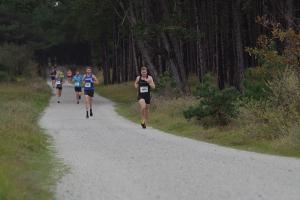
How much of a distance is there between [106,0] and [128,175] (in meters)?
28.7

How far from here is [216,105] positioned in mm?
18797

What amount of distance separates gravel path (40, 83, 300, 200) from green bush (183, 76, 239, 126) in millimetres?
A: 1887

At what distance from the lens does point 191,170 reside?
439 inches

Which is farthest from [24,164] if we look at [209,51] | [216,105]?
[209,51]

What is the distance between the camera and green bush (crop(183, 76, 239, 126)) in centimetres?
1859

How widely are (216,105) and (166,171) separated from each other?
7.98 m

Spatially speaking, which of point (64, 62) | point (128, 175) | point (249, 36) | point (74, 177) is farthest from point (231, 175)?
point (64, 62)

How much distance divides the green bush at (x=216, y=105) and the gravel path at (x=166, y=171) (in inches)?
74.3

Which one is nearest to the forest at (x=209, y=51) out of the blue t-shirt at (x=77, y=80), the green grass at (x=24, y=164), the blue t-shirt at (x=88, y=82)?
the blue t-shirt at (x=77, y=80)

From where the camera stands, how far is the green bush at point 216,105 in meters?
18.6

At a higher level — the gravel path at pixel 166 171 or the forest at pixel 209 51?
the forest at pixel 209 51

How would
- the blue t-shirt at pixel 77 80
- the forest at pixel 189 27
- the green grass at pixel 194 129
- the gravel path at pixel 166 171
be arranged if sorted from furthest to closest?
the blue t-shirt at pixel 77 80, the forest at pixel 189 27, the green grass at pixel 194 129, the gravel path at pixel 166 171

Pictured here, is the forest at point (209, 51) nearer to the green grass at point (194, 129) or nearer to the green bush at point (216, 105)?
the green bush at point (216, 105)

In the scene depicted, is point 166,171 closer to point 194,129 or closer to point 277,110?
point 277,110
